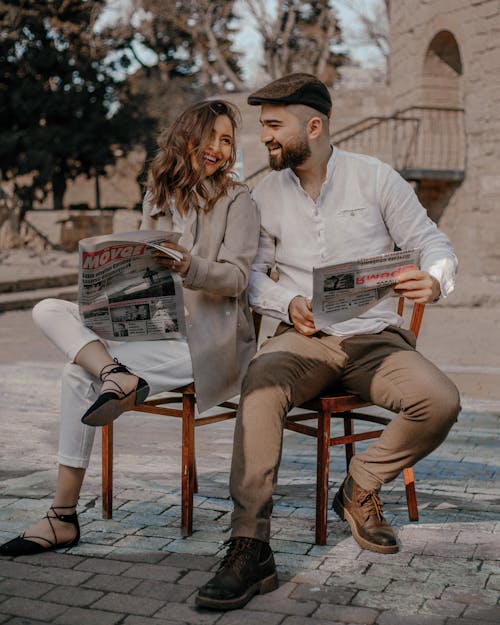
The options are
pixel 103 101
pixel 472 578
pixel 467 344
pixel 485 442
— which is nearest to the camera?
pixel 472 578

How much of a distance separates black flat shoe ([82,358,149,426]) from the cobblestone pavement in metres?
0.50

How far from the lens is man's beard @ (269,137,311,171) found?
11.5 feet

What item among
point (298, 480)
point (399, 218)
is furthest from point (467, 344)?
point (399, 218)

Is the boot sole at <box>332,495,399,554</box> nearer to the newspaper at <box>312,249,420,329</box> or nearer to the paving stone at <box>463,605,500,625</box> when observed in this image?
the paving stone at <box>463,605,500,625</box>

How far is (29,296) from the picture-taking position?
43.7ft

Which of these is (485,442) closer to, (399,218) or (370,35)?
(399,218)

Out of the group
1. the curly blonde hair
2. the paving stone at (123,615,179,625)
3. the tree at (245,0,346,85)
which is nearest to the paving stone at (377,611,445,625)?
the paving stone at (123,615,179,625)

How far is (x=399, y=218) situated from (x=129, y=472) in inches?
68.9

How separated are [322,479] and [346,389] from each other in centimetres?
37

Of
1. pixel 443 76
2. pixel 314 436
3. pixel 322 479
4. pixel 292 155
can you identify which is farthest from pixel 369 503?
pixel 443 76

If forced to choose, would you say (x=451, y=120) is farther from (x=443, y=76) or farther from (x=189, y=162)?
(x=189, y=162)

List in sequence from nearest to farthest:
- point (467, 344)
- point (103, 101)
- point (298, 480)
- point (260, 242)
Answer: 1. point (260, 242)
2. point (298, 480)
3. point (467, 344)
4. point (103, 101)

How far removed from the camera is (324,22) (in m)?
34.6

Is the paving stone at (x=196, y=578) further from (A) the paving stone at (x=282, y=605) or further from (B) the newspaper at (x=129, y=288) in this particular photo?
(B) the newspaper at (x=129, y=288)
